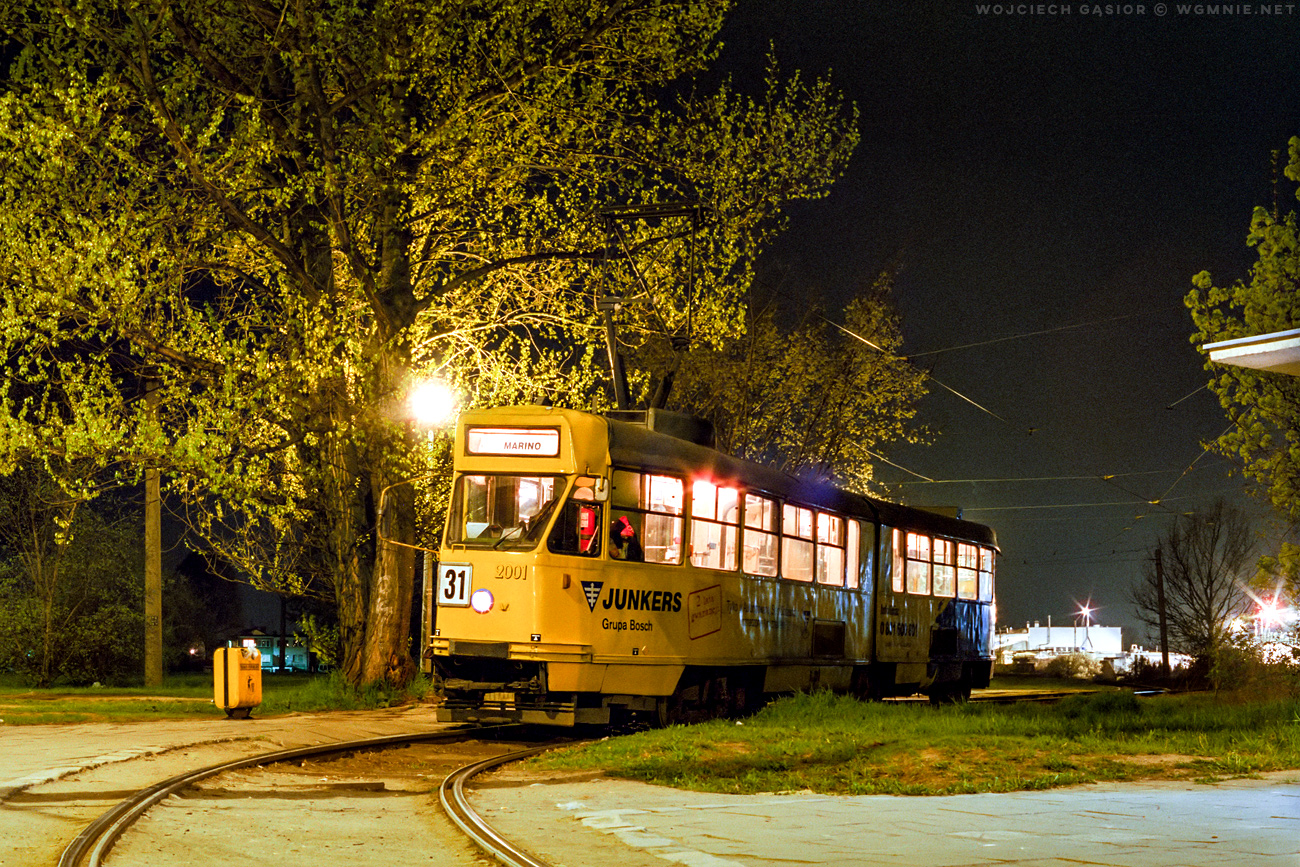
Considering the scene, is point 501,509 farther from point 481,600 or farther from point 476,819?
point 476,819

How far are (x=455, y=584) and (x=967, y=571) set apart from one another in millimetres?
13859

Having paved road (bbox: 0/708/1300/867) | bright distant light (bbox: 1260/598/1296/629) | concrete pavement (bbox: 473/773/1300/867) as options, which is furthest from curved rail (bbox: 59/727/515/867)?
bright distant light (bbox: 1260/598/1296/629)

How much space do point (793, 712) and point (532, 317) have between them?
8335 millimetres

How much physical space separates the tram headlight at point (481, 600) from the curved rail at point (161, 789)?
176cm

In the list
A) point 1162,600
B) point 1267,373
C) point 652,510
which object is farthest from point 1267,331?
point 1162,600

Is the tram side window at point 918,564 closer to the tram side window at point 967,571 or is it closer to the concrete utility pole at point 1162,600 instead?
the tram side window at point 967,571

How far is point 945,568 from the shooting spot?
25.7m

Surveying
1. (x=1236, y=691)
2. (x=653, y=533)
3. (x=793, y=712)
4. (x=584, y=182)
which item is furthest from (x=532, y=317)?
(x=1236, y=691)

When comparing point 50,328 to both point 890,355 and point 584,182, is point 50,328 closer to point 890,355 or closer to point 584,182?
point 584,182

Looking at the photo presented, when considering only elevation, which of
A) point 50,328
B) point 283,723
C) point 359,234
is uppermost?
point 359,234

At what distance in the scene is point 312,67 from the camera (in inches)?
787

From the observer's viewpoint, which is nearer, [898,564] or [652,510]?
[652,510]

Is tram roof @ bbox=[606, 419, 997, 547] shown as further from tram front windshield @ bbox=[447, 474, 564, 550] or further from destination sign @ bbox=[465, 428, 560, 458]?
tram front windshield @ bbox=[447, 474, 564, 550]

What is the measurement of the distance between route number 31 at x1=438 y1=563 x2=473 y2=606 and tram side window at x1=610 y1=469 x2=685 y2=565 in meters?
1.81
